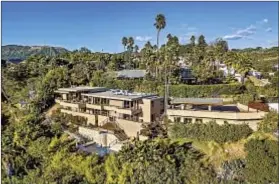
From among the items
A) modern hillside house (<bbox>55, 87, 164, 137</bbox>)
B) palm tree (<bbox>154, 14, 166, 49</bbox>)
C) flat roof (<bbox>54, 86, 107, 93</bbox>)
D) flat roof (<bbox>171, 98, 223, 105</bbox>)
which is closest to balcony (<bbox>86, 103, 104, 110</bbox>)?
modern hillside house (<bbox>55, 87, 164, 137</bbox>)

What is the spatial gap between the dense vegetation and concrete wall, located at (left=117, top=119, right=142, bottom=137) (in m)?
0.31

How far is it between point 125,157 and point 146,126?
1.04 m

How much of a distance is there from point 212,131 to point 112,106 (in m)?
2.06

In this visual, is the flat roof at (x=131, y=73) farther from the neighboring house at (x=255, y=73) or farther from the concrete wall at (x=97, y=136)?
the neighboring house at (x=255, y=73)

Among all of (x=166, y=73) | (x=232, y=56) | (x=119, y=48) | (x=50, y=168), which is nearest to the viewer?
(x=50, y=168)

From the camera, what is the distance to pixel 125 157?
6266 mm

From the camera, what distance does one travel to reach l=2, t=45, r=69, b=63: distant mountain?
6580mm

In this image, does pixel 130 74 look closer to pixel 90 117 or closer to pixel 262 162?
pixel 90 117

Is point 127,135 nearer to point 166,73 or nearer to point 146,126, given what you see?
point 146,126

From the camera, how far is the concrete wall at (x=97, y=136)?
734cm

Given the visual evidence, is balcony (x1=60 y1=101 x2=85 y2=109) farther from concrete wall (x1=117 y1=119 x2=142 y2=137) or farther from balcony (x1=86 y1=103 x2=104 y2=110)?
concrete wall (x1=117 y1=119 x2=142 y2=137)

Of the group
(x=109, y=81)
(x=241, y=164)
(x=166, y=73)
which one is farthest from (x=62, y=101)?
(x=241, y=164)

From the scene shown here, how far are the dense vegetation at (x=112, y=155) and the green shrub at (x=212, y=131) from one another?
2 centimetres

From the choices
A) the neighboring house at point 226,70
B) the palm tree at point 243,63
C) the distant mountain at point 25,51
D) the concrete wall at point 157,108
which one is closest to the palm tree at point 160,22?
the concrete wall at point 157,108
